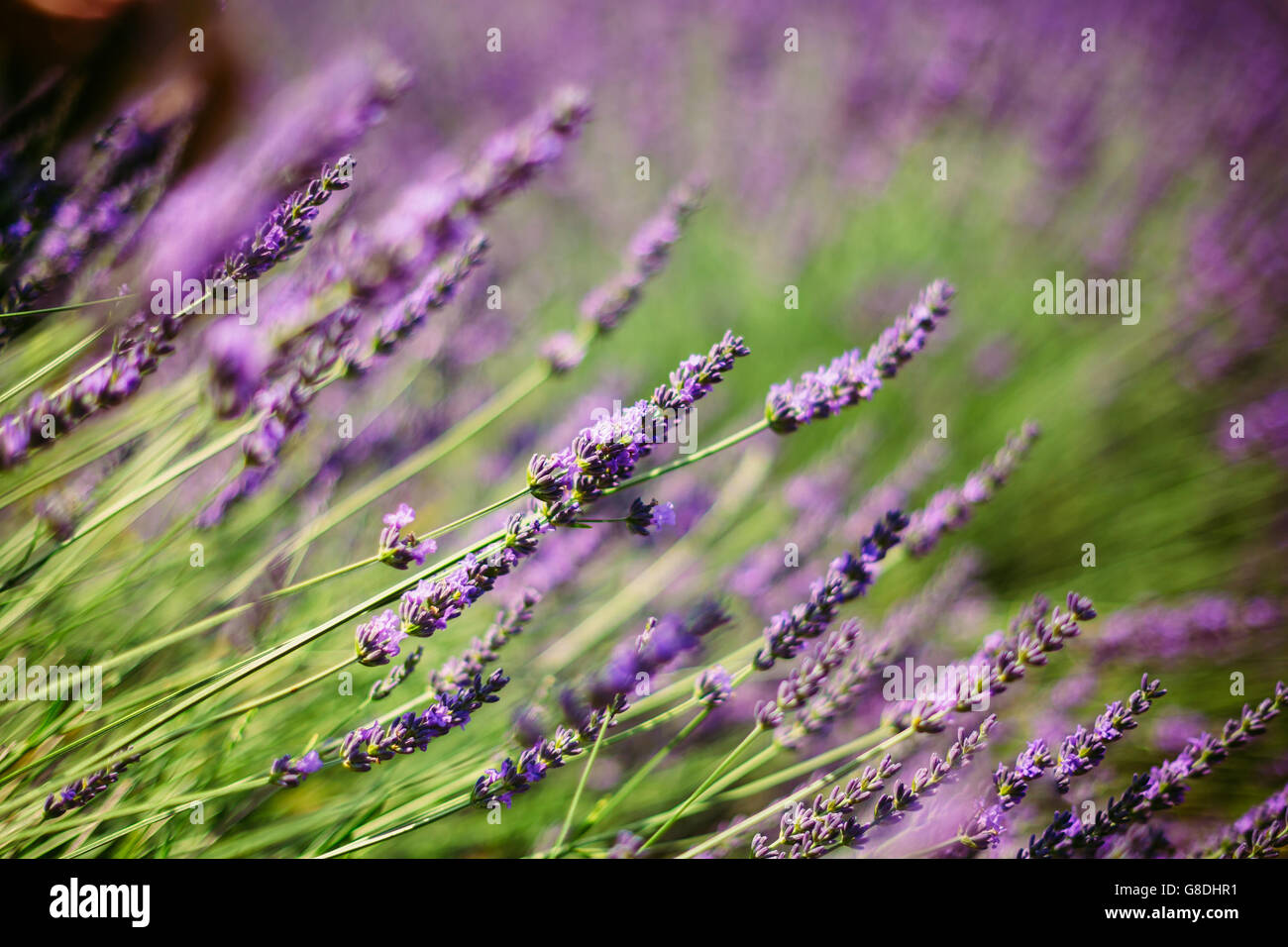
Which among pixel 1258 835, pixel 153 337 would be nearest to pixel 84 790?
pixel 153 337

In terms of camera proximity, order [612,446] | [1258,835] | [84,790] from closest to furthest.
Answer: [612,446] → [84,790] → [1258,835]

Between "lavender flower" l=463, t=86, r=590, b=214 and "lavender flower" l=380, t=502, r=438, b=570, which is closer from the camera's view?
"lavender flower" l=380, t=502, r=438, b=570

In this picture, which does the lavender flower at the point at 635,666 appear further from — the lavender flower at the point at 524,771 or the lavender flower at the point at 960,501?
the lavender flower at the point at 960,501

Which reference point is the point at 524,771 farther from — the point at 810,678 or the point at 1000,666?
the point at 1000,666

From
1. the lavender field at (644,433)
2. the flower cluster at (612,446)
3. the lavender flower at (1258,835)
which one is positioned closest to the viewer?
the flower cluster at (612,446)

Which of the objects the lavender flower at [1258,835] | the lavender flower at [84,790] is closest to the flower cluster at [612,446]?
the lavender flower at [84,790]

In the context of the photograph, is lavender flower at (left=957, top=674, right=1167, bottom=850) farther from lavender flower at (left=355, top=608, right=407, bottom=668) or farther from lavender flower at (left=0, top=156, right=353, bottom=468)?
lavender flower at (left=0, top=156, right=353, bottom=468)

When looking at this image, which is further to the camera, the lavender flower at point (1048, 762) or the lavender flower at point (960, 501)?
the lavender flower at point (960, 501)

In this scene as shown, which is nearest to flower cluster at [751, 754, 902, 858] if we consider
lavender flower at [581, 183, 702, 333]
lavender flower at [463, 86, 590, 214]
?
lavender flower at [581, 183, 702, 333]

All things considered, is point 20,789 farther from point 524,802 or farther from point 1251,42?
point 1251,42
